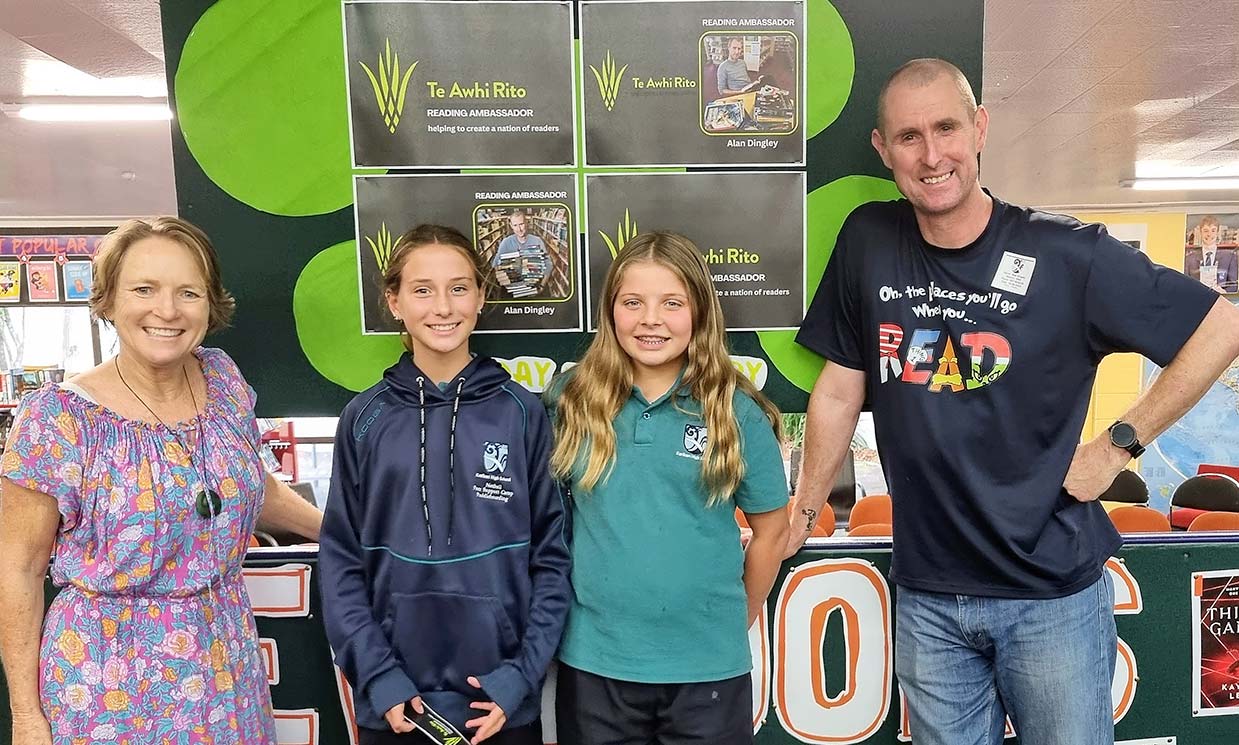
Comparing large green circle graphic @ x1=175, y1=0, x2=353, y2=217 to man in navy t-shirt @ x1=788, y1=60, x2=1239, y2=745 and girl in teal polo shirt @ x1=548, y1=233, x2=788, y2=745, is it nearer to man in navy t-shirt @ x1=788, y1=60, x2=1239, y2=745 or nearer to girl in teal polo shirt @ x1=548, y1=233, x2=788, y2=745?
girl in teal polo shirt @ x1=548, y1=233, x2=788, y2=745

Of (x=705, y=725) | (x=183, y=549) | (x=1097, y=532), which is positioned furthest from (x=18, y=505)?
(x=1097, y=532)

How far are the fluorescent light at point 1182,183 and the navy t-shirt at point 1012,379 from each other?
8.05 meters

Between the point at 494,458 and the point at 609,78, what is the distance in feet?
3.44

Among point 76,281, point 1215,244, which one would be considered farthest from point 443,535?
point 1215,244

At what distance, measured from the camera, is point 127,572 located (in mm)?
1520

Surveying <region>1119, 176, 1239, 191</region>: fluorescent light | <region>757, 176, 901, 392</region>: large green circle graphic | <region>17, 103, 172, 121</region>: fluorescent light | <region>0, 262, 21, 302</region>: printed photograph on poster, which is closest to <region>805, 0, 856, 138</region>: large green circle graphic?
<region>757, 176, 901, 392</region>: large green circle graphic

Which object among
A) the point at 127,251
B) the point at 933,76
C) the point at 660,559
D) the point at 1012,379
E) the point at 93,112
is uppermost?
the point at 93,112

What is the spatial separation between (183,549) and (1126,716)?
2.35m

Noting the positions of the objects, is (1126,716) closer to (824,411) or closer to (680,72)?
(824,411)

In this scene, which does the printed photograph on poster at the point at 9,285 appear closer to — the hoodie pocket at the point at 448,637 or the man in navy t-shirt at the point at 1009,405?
the hoodie pocket at the point at 448,637

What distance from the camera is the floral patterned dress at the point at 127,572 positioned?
1.50 meters

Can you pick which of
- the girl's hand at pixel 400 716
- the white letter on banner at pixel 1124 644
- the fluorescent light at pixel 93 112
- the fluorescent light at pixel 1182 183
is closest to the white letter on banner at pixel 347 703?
the girl's hand at pixel 400 716

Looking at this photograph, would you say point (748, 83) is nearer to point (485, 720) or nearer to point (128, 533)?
point (485, 720)

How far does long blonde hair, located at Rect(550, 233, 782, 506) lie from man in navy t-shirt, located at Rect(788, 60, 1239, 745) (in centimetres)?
39
